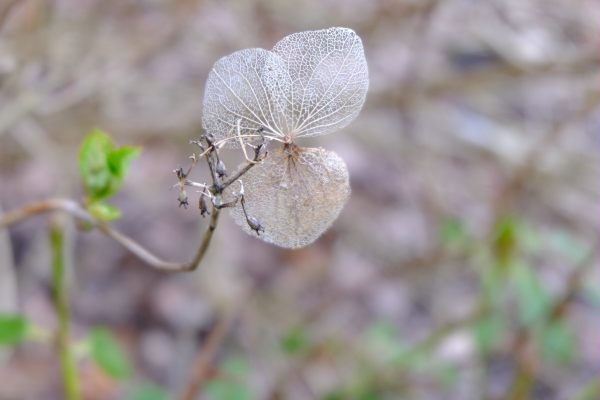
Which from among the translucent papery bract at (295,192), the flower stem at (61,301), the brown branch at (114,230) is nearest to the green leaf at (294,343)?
the flower stem at (61,301)

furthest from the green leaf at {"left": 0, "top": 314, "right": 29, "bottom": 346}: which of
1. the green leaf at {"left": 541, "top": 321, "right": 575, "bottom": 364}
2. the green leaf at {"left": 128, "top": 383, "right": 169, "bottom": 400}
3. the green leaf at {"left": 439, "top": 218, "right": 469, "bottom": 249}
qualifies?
the green leaf at {"left": 541, "top": 321, "right": 575, "bottom": 364}

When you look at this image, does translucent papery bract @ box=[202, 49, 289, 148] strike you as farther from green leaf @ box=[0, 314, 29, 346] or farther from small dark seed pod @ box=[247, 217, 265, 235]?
green leaf @ box=[0, 314, 29, 346]

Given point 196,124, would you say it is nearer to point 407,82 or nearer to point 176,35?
point 176,35

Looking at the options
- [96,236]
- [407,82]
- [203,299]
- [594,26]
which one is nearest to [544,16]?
[594,26]

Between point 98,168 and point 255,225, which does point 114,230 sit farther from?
point 255,225

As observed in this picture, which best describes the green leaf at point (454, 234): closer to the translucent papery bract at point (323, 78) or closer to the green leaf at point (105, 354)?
the green leaf at point (105, 354)

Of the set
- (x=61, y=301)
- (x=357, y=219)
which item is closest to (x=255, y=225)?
(x=61, y=301)
